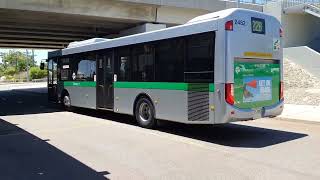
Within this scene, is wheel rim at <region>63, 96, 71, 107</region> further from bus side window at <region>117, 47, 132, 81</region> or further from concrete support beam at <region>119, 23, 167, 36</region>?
concrete support beam at <region>119, 23, 167, 36</region>

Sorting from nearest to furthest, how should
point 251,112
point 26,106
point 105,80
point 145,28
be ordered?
point 251,112, point 105,80, point 26,106, point 145,28

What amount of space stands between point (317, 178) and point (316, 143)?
10.9 ft

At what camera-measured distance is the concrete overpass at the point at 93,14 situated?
23.5 meters

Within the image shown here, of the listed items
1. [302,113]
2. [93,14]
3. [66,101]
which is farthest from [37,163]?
[93,14]

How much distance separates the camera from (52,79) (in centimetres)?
2114

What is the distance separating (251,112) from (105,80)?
644 centimetres

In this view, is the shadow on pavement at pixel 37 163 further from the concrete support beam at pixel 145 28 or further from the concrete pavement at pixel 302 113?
the concrete support beam at pixel 145 28

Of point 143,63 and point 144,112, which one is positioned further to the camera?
point 144,112

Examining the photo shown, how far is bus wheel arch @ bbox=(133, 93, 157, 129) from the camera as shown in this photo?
12859 mm

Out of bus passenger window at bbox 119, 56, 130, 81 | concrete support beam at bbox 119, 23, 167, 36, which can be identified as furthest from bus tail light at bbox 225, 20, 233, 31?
concrete support beam at bbox 119, 23, 167, 36

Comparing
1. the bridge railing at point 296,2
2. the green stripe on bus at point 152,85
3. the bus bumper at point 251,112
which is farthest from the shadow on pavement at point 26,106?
the bridge railing at point 296,2

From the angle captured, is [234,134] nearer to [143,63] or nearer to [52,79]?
[143,63]

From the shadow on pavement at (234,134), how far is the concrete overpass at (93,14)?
11337 millimetres

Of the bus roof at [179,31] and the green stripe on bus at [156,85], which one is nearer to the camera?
the bus roof at [179,31]
